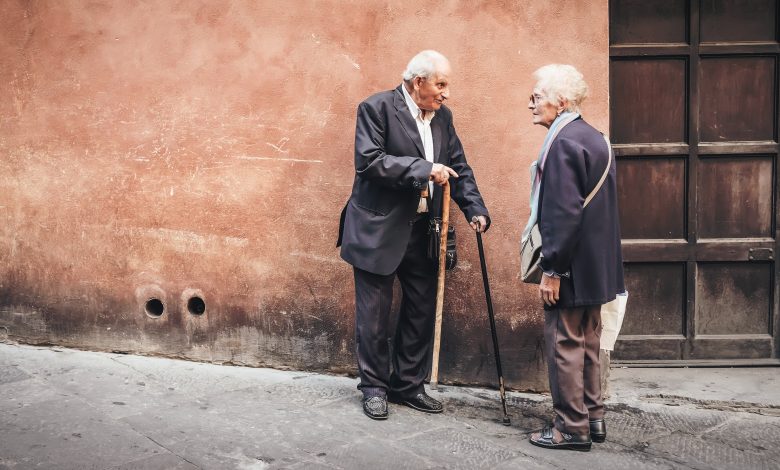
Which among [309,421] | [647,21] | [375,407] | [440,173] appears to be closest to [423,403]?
[375,407]

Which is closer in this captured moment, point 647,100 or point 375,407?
point 375,407

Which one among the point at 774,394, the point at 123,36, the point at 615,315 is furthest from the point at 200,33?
the point at 774,394

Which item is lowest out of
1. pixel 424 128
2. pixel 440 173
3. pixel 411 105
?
pixel 440 173

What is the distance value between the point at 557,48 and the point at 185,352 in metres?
2.73

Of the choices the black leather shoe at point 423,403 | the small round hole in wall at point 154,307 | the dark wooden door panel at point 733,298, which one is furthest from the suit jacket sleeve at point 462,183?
the small round hole in wall at point 154,307

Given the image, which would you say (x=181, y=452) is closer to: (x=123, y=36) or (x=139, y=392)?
A: (x=139, y=392)

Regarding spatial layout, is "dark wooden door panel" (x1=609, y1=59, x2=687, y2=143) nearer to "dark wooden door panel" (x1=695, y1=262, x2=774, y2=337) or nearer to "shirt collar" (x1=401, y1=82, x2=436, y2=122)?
"dark wooden door panel" (x1=695, y1=262, x2=774, y2=337)

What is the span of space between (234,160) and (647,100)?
2404mm

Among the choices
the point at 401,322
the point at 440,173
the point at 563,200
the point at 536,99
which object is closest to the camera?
the point at 563,200

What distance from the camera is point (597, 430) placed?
153 inches

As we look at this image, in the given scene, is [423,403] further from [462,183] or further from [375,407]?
[462,183]

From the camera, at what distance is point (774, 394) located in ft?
14.8

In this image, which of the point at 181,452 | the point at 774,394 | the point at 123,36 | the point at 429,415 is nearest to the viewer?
the point at 181,452

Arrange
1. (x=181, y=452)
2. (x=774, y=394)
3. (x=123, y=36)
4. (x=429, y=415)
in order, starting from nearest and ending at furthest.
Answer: (x=181, y=452) < (x=429, y=415) < (x=774, y=394) < (x=123, y=36)
